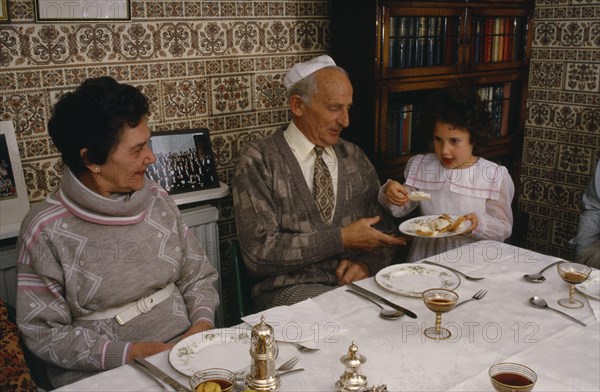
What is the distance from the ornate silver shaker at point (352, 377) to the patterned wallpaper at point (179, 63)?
172cm

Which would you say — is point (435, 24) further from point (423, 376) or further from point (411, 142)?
point (423, 376)

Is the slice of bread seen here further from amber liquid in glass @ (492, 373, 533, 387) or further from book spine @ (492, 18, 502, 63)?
book spine @ (492, 18, 502, 63)

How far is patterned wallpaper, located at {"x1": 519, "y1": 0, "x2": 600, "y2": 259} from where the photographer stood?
3684 mm

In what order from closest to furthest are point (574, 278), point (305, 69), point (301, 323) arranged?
point (301, 323) < point (574, 278) < point (305, 69)

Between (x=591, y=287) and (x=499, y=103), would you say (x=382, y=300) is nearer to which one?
(x=591, y=287)

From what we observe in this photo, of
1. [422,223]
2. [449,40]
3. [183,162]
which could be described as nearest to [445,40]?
[449,40]

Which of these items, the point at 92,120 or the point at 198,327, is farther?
Answer: the point at 198,327

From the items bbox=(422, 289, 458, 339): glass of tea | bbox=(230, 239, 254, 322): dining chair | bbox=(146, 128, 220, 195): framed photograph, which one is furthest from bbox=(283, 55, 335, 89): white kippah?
bbox=(422, 289, 458, 339): glass of tea

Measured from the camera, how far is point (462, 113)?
2615mm

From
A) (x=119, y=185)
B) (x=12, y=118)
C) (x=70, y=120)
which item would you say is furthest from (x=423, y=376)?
(x=12, y=118)

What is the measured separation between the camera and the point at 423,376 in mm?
1347

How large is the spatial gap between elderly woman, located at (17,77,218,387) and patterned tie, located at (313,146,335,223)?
767 millimetres

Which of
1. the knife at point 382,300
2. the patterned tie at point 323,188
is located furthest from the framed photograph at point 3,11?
the knife at point 382,300

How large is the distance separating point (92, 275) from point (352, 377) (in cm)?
94
